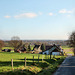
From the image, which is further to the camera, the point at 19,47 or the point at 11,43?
the point at 19,47

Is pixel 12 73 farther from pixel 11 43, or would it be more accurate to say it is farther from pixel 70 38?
pixel 11 43

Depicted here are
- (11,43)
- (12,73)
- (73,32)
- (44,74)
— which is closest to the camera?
(12,73)

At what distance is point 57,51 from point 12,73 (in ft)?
204

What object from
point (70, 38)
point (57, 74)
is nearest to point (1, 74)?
point (57, 74)

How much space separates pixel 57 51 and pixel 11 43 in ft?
92.1

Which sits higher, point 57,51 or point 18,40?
point 18,40

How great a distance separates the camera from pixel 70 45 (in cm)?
6519

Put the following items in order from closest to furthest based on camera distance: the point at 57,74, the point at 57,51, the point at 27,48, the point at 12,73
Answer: the point at 12,73, the point at 57,74, the point at 57,51, the point at 27,48

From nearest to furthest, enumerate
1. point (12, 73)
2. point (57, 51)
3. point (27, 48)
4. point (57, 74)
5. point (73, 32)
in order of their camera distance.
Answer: point (12, 73), point (57, 74), point (73, 32), point (57, 51), point (27, 48)

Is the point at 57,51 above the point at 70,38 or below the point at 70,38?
below

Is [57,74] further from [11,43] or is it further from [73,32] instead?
[11,43]

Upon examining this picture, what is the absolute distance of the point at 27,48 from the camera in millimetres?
90375

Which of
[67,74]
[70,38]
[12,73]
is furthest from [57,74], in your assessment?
[70,38]

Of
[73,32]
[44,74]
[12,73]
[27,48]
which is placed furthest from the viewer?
[27,48]
